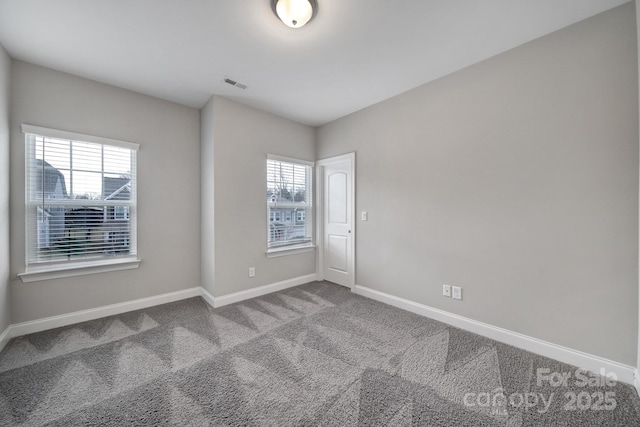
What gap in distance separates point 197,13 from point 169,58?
0.73 metres

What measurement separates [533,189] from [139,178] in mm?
4121

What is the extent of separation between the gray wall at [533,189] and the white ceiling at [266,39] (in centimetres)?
27

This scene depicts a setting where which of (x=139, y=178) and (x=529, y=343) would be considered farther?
(x=139, y=178)

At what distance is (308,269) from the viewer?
4094mm

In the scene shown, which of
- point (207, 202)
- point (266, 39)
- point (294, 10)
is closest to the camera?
point (294, 10)

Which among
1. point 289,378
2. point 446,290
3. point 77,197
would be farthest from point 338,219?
point 77,197

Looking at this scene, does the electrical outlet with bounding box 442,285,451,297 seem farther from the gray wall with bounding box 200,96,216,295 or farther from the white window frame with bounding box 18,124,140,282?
the white window frame with bounding box 18,124,140,282

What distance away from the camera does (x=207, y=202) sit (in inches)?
127

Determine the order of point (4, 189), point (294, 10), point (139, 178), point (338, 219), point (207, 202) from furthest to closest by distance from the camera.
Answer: point (338, 219), point (207, 202), point (139, 178), point (4, 189), point (294, 10)

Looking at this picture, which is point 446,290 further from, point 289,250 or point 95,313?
point 95,313

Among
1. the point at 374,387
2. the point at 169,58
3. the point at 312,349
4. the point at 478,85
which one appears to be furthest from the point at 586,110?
the point at 169,58

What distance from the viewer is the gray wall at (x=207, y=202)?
308 centimetres

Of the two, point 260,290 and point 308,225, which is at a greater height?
point 308,225

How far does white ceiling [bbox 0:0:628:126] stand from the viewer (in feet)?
A: 5.75
